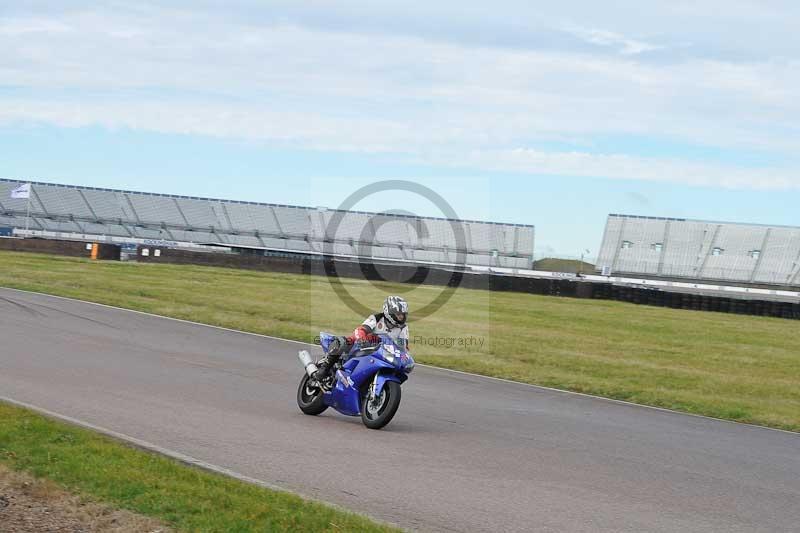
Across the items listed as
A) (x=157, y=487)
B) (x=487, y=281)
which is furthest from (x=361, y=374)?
(x=487, y=281)

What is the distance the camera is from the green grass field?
1798cm

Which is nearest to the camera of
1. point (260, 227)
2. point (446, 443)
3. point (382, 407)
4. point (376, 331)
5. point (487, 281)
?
point (446, 443)

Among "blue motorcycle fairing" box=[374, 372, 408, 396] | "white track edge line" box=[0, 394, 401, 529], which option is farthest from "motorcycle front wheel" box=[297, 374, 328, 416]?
"white track edge line" box=[0, 394, 401, 529]

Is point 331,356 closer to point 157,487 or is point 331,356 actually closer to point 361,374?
point 361,374

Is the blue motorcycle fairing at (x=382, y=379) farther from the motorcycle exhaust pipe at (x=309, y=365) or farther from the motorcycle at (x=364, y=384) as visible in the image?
the motorcycle exhaust pipe at (x=309, y=365)

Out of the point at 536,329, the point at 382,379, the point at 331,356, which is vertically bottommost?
the point at 536,329

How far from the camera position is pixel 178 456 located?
830 cm

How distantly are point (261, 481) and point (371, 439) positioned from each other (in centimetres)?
266

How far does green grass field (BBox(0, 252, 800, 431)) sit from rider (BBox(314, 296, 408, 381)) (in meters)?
6.67

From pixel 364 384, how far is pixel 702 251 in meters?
56.0

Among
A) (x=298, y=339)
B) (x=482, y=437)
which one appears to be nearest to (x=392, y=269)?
(x=298, y=339)

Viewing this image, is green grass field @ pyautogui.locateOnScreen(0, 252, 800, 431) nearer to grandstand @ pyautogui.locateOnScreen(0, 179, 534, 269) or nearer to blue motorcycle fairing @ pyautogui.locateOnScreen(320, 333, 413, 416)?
blue motorcycle fairing @ pyautogui.locateOnScreen(320, 333, 413, 416)

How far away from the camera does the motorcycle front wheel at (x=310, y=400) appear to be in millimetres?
11742

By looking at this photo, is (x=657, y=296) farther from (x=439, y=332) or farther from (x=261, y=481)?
(x=261, y=481)
